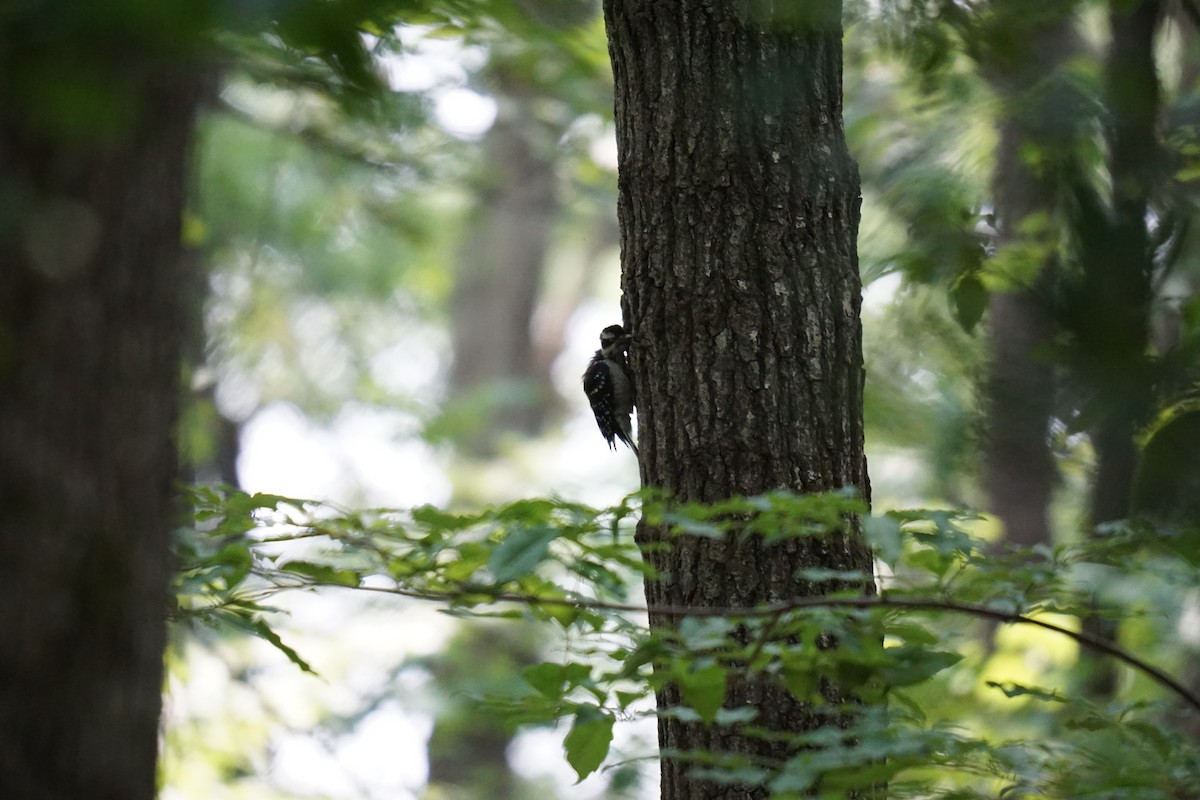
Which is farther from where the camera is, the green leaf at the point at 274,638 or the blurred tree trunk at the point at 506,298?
the blurred tree trunk at the point at 506,298

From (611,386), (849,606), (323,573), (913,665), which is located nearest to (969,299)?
(849,606)

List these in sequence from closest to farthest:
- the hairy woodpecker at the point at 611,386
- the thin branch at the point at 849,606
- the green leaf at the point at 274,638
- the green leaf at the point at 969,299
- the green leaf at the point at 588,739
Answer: the thin branch at the point at 849,606 → the green leaf at the point at 588,739 → the green leaf at the point at 274,638 → the green leaf at the point at 969,299 → the hairy woodpecker at the point at 611,386

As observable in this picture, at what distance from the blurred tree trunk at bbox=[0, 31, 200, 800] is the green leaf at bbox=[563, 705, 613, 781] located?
2.65 feet

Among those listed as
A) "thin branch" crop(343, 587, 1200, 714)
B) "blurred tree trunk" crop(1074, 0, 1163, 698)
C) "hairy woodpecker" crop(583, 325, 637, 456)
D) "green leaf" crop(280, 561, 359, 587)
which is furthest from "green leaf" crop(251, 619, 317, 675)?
"blurred tree trunk" crop(1074, 0, 1163, 698)

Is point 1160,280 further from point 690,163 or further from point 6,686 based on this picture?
point 6,686

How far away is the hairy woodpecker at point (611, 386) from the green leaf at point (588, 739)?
6.33 feet

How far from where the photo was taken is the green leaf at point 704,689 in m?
1.98

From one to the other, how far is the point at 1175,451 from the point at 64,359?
6.38 ft

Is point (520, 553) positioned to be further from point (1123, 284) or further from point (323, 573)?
point (1123, 284)

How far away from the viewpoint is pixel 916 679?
6.69ft

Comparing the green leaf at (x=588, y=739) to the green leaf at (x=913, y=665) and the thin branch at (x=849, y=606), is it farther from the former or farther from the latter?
the green leaf at (x=913, y=665)

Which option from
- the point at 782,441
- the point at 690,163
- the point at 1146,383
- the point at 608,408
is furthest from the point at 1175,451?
the point at 608,408

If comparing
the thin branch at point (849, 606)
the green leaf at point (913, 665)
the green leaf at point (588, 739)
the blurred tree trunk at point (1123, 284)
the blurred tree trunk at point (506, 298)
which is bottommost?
the green leaf at point (588, 739)

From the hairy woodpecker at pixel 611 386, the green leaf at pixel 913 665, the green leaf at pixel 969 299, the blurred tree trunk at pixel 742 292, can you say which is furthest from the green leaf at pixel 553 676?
the hairy woodpecker at pixel 611 386
